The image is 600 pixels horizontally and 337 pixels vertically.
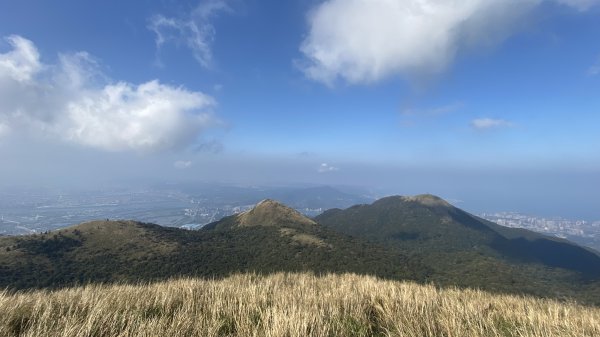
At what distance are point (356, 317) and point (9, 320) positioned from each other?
4117 millimetres

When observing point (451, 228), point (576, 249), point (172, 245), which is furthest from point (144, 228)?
point (576, 249)

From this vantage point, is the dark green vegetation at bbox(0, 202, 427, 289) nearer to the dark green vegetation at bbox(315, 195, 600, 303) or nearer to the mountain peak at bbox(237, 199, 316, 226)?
the mountain peak at bbox(237, 199, 316, 226)

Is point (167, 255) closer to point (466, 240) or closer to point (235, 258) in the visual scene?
point (235, 258)

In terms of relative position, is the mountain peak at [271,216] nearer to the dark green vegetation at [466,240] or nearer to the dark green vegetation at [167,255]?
the dark green vegetation at [167,255]

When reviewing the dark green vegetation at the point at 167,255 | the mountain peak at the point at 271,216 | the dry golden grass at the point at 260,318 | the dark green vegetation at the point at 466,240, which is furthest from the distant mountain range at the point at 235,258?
the dry golden grass at the point at 260,318

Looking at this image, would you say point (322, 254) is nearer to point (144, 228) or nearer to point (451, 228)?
point (144, 228)

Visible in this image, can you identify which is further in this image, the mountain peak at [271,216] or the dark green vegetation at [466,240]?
the dark green vegetation at [466,240]

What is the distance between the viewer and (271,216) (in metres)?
126

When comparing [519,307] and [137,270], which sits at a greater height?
[519,307]

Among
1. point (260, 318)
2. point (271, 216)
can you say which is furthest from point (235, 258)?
point (260, 318)

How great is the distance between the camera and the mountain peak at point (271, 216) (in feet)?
398

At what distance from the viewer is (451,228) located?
18212 cm

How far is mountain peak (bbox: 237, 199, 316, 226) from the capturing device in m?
121

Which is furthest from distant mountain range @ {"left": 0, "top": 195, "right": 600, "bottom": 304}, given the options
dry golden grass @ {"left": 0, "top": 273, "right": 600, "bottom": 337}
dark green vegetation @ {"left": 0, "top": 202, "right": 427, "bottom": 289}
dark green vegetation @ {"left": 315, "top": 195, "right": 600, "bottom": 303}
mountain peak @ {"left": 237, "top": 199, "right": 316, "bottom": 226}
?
dry golden grass @ {"left": 0, "top": 273, "right": 600, "bottom": 337}
